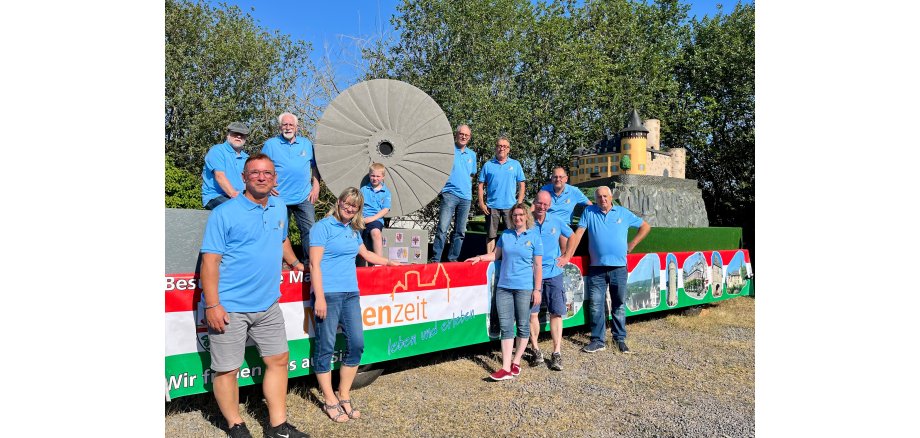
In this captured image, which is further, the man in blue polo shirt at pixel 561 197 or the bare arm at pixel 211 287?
the man in blue polo shirt at pixel 561 197

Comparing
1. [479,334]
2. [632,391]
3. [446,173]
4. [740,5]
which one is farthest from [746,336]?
[740,5]

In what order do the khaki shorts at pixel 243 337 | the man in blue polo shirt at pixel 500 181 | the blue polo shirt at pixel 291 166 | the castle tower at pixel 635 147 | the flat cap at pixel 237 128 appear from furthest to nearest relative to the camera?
the castle tower at pixel 635 147 → the man in blue polo shirt at pixel 500 181 → the blue polo shirt at pixel 291 166 → the flat cap at pixel 237 128 → the khaki shorts at pixel 243 337

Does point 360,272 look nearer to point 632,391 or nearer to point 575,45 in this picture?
point 632,391

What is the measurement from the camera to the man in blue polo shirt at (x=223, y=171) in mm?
5051

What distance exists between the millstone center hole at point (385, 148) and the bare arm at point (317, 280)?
115 inches

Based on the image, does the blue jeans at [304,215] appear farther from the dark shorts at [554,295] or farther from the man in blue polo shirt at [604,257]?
the man in blue polo shirt at [604,257]

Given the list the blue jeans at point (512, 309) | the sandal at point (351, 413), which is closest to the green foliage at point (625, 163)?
the blue jeans at point (512, 309)

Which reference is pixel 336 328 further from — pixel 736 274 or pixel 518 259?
pixel 736 274

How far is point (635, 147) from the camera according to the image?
12.1 m

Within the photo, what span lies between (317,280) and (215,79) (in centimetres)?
1732

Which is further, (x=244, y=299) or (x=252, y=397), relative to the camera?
(x=252, y=397)

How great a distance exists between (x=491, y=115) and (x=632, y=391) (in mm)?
10335

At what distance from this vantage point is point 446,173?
6836 mm

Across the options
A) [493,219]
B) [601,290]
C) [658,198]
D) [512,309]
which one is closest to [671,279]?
[601,290]
